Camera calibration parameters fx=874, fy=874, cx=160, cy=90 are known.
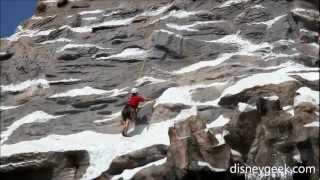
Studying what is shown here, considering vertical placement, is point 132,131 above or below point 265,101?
below

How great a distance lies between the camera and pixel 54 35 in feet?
147

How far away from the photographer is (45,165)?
111 ft

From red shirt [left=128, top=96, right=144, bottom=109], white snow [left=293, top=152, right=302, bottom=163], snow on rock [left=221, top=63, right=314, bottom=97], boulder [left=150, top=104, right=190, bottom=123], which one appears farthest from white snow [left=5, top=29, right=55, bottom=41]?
white snow [left=293, top=152, right=302, bottom=163]

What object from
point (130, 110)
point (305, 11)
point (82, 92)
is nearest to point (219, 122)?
point (130, 110)

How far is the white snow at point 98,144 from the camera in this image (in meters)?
32.7

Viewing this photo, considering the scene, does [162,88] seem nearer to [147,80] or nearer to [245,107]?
[147,80]

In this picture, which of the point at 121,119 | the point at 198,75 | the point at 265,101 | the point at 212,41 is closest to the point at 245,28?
the point at 212,41

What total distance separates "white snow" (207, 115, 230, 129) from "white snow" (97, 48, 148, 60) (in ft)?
27.8

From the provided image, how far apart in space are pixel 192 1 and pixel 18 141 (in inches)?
524

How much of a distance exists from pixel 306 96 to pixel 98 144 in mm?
8704

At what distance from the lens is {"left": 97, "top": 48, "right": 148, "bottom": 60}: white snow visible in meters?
41.5

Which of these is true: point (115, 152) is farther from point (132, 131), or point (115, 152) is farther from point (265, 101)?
point (265, 101)

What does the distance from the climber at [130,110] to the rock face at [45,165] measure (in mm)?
2292

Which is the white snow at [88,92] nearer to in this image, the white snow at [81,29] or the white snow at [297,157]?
the white snow at [81,29]
